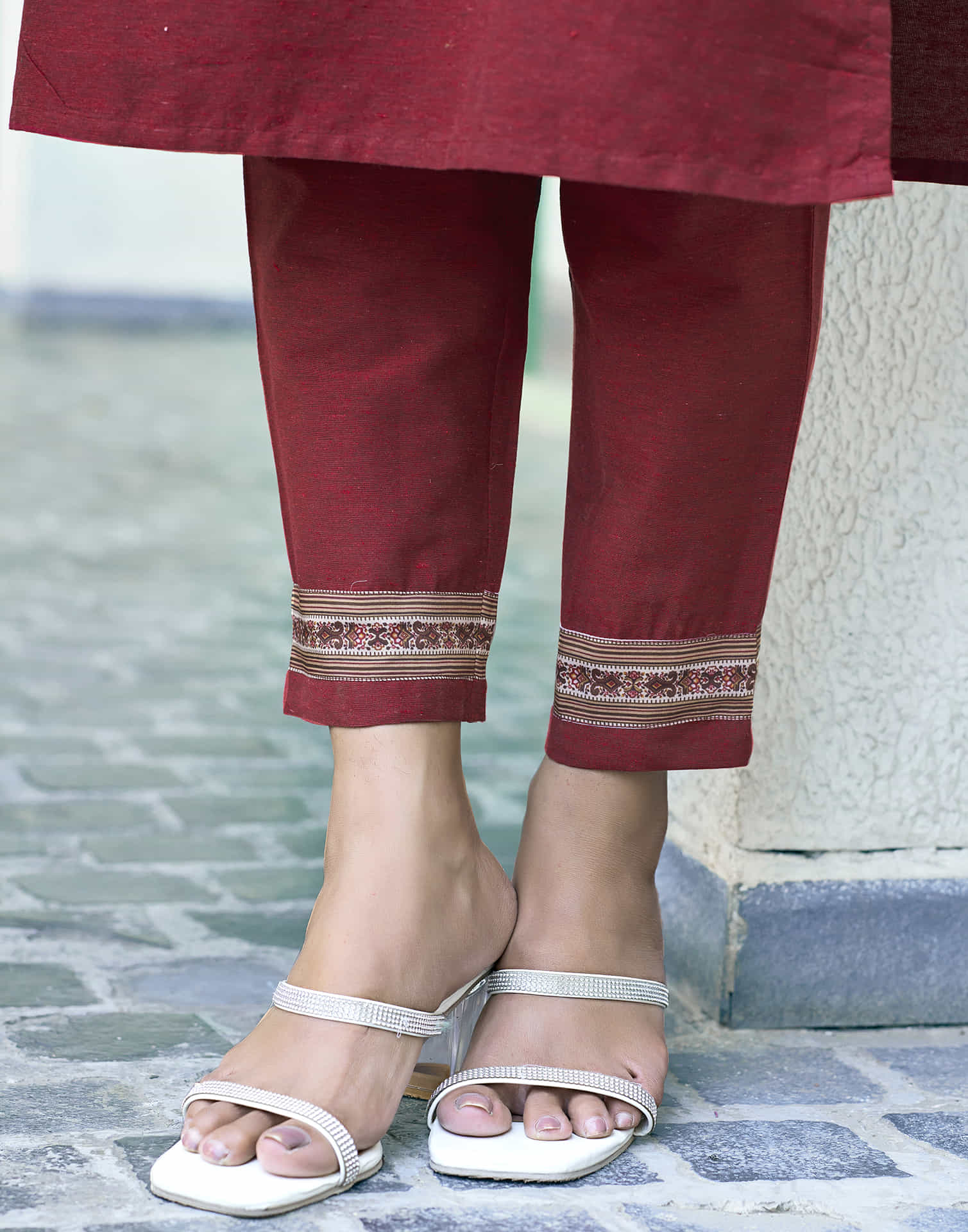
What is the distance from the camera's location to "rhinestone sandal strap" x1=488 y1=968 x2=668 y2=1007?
1185 millimetres

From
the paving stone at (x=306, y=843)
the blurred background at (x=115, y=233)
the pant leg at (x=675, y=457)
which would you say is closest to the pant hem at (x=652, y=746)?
the pant leg at (x=675, y=457)

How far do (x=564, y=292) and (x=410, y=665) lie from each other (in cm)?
1008

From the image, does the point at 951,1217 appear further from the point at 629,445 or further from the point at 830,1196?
the point at 629,445

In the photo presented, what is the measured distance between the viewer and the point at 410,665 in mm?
1104

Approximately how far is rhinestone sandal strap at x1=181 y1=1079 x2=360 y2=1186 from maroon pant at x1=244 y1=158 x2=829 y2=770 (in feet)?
0.85

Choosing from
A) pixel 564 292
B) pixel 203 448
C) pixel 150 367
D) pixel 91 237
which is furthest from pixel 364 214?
pixel 91 237

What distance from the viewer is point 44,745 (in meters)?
2.42

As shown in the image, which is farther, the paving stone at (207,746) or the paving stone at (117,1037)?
the paving stone at (207,746)

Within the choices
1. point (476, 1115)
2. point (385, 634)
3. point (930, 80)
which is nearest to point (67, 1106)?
point (476, 1115)

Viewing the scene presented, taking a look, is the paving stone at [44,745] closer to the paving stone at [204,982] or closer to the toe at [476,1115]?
the paving stone at [204,982]

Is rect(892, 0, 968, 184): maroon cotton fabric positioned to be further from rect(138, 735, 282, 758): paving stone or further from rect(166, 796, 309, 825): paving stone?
rect(138, 735, 282, 758): paving stone

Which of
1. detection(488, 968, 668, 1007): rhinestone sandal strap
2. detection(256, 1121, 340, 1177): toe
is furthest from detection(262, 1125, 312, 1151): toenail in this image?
detection(488, 968, 668, 1007): rhinestone sandal strap

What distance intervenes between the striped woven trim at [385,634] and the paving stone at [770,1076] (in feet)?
1.47

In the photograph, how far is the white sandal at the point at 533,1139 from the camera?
1.08m
